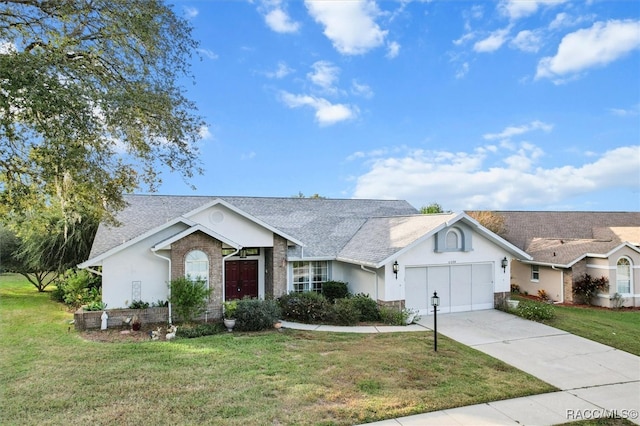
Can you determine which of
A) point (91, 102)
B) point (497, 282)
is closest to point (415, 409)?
point (91, 102)

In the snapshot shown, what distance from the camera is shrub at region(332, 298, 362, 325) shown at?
1405 centimetres

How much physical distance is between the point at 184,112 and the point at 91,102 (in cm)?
284

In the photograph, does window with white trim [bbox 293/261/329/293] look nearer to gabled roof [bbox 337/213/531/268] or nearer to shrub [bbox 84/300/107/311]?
gabled roof [bbox 337/213/531/268]

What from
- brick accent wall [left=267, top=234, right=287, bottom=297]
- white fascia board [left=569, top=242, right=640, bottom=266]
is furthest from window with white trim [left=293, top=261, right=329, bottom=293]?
white fascia board [left=569, top=242, right=640, bottom=266]

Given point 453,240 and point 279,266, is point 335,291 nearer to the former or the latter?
point 279,266

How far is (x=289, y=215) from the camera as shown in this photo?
21453mm

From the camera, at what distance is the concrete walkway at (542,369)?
22.3 ft

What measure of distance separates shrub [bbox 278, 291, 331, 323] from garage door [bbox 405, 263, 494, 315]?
3.61m

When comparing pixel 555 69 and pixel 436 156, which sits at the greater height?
pixel 555 69

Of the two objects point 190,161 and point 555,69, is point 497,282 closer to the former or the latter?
point 555,69

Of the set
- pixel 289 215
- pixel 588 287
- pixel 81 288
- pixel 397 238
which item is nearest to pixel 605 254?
pixel 588 287

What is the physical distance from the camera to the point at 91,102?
30.8ft

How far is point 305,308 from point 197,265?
4.53 m

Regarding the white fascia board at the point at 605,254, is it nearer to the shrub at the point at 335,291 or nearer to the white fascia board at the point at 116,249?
the shrub at the point at 335,291
